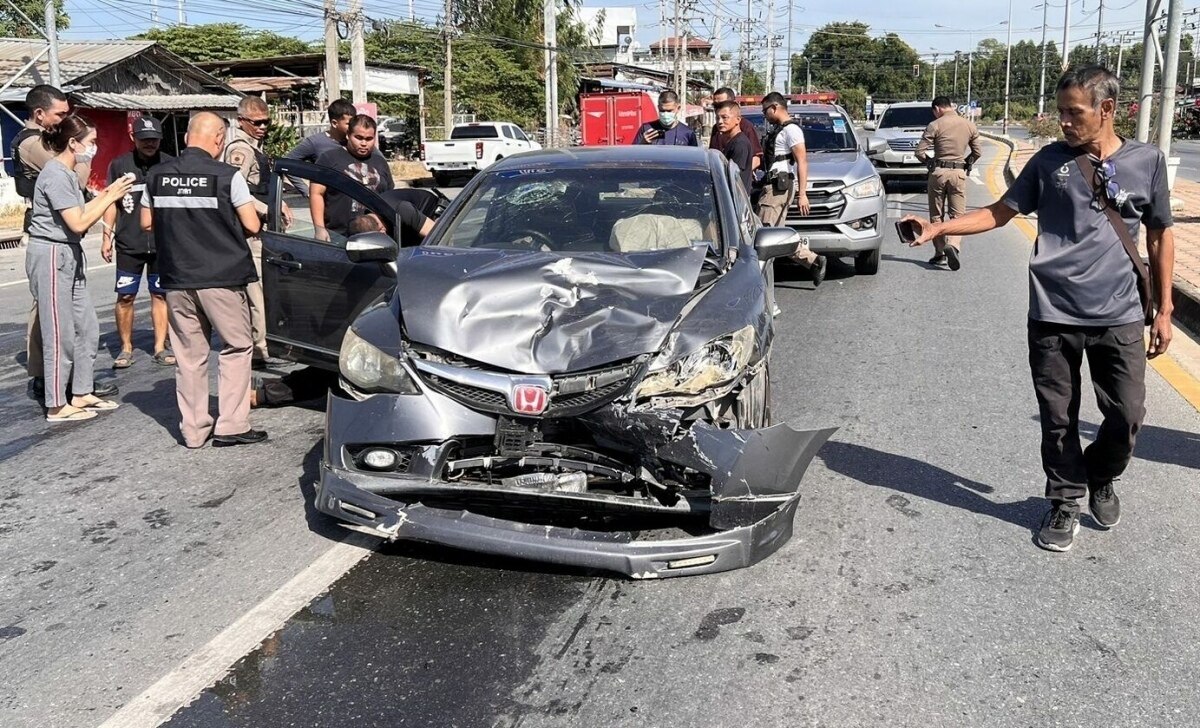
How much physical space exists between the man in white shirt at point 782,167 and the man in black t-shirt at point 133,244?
17.3 feet

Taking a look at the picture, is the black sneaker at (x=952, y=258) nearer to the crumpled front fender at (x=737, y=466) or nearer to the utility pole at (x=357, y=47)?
the crumpled front fender at (x=737, y=466)

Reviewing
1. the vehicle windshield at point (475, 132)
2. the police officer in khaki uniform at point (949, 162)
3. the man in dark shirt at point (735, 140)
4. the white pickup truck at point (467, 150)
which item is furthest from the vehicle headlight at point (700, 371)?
the vehicle windshield at point (475, 132)

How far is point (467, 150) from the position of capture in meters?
30.8

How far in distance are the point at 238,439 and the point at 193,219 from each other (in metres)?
1.21

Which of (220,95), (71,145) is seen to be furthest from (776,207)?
(220,95)

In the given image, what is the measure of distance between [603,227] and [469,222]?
0.74 m

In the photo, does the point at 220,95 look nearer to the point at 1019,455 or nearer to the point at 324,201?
the point at 324,201

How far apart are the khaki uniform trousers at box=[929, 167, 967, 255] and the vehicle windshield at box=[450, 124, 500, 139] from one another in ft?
73.3

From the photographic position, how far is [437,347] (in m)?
4.22

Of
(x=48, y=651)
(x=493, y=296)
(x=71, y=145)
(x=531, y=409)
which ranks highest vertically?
(x=71, y=145)

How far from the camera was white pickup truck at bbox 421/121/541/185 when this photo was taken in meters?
30.9

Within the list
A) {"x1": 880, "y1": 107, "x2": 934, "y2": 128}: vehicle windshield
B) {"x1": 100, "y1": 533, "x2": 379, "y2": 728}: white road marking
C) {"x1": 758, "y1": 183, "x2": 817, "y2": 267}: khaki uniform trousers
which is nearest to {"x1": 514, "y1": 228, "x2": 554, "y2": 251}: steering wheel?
{"x1": 100, "y1": 533, "x2": 379, "y2": 728}: white road marking

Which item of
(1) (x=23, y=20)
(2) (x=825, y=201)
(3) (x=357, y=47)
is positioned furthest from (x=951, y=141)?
(1) (x=23, y=20)

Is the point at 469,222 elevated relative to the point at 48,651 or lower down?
elevated
